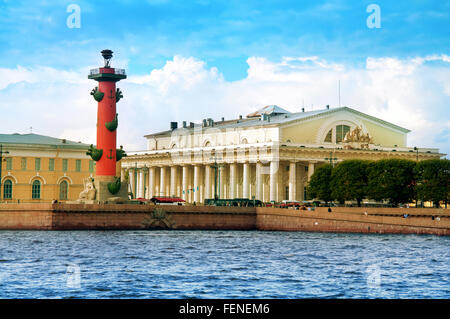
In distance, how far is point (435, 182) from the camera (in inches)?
2714

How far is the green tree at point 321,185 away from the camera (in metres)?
77.8

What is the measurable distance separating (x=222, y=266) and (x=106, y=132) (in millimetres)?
28957

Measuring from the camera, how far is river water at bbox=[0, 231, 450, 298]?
89.8 ft

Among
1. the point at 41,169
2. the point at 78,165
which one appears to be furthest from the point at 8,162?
the point at 78,165

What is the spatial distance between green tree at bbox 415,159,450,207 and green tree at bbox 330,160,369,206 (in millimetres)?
5427

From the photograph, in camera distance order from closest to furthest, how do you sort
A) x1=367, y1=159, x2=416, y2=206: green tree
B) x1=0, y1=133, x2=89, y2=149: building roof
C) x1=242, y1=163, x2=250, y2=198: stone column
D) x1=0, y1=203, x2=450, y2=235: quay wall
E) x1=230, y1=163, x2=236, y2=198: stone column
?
x1=0, y1=203, x2=450, y2=235: quay wall, x1=367, y1=159, x2=416, y2=206: green tree, x1=0, y1=133, x2=89, y2=149: building roof, x1=242, y1=163, x2=250, y2=198: stone column, x1=230, y1=163, x2=236, y2=198: stone column

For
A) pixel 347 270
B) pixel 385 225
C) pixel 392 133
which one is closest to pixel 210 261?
pixel 347 270

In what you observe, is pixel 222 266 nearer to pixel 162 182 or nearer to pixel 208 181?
pixel 208 181

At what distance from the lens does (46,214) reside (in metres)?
59.4

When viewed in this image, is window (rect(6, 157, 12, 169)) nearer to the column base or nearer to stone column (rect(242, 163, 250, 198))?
the column base

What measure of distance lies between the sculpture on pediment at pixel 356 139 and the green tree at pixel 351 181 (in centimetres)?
1559

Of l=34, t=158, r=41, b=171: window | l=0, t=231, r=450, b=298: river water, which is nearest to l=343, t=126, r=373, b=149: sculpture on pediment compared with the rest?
l=34, t=158, r=41, b=171: window

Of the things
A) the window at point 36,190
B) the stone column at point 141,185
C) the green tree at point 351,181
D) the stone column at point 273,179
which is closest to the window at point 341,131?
the stone column at point 273,179

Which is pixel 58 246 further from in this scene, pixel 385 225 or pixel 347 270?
pixel 385 225
